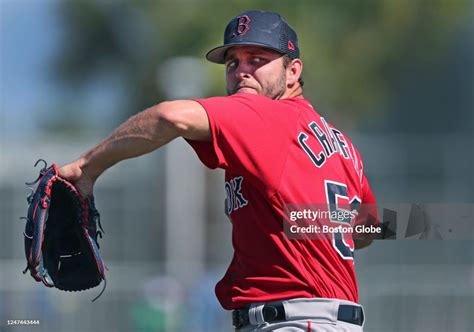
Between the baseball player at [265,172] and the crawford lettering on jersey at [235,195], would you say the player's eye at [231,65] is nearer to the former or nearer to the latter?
the baseball player at [265,172]

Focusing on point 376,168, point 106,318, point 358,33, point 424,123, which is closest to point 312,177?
point 106,318

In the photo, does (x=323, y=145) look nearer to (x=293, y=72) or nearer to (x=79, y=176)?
(x=293, y=72)

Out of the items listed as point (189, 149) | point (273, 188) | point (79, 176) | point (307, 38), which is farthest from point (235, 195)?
point (307, 38)

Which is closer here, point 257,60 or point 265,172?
point 265,172

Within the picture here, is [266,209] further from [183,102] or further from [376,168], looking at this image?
[376,168]

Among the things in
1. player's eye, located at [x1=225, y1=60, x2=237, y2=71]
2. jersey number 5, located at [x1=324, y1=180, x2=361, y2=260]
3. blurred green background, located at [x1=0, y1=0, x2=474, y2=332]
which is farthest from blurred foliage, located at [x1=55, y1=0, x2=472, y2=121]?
jersey number 5, located at [x1=324, y1=180, x2=361, y2=260]

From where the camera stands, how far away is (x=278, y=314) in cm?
376

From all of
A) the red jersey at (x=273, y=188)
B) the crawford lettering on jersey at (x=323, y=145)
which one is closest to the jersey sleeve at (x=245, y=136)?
the red jersey at (x=273, y=188)

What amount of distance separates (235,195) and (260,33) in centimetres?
75

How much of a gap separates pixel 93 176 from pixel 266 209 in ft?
2.40

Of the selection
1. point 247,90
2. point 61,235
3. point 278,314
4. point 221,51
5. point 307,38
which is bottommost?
point 278,314

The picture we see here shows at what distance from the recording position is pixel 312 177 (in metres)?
3.79

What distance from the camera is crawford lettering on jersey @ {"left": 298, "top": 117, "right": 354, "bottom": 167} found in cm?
380

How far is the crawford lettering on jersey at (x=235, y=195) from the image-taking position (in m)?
3.87
